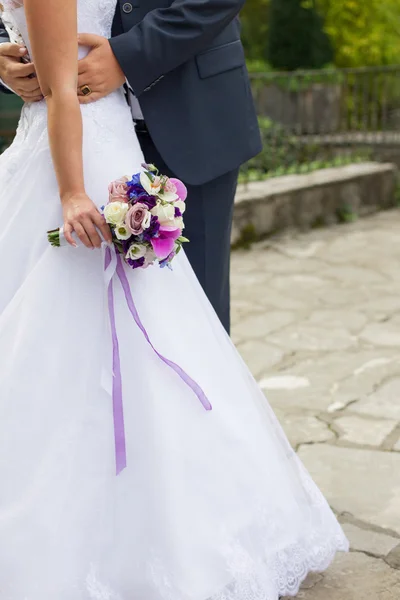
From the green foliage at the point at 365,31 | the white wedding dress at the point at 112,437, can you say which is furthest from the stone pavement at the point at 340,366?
the green foliage at the point at 365,31

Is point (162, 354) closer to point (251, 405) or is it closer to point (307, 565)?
point (251, 405)

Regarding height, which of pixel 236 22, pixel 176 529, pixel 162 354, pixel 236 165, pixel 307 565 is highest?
pixel 236 22

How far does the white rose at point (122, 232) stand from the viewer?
73.6 inches

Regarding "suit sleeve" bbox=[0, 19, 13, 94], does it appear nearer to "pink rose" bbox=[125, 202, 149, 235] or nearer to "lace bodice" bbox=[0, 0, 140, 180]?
"lace bodice" bbox=[0, 0, 140, 180]

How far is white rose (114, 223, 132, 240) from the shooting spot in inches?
73.6

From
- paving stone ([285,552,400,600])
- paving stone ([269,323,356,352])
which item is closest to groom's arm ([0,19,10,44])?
paving stone ([285,552,400,600])

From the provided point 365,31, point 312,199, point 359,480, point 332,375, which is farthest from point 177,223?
point 365,31

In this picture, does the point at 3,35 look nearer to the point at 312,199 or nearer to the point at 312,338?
the point at 312,338

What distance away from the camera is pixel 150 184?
1900 mm

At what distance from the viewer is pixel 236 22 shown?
→ 97.1 inches

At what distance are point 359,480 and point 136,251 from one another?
1412mm

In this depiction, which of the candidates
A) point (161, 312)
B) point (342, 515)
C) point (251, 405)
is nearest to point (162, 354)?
point (161, 312)

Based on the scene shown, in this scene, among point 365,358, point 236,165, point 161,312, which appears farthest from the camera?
point 365,358

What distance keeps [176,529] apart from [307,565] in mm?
425
